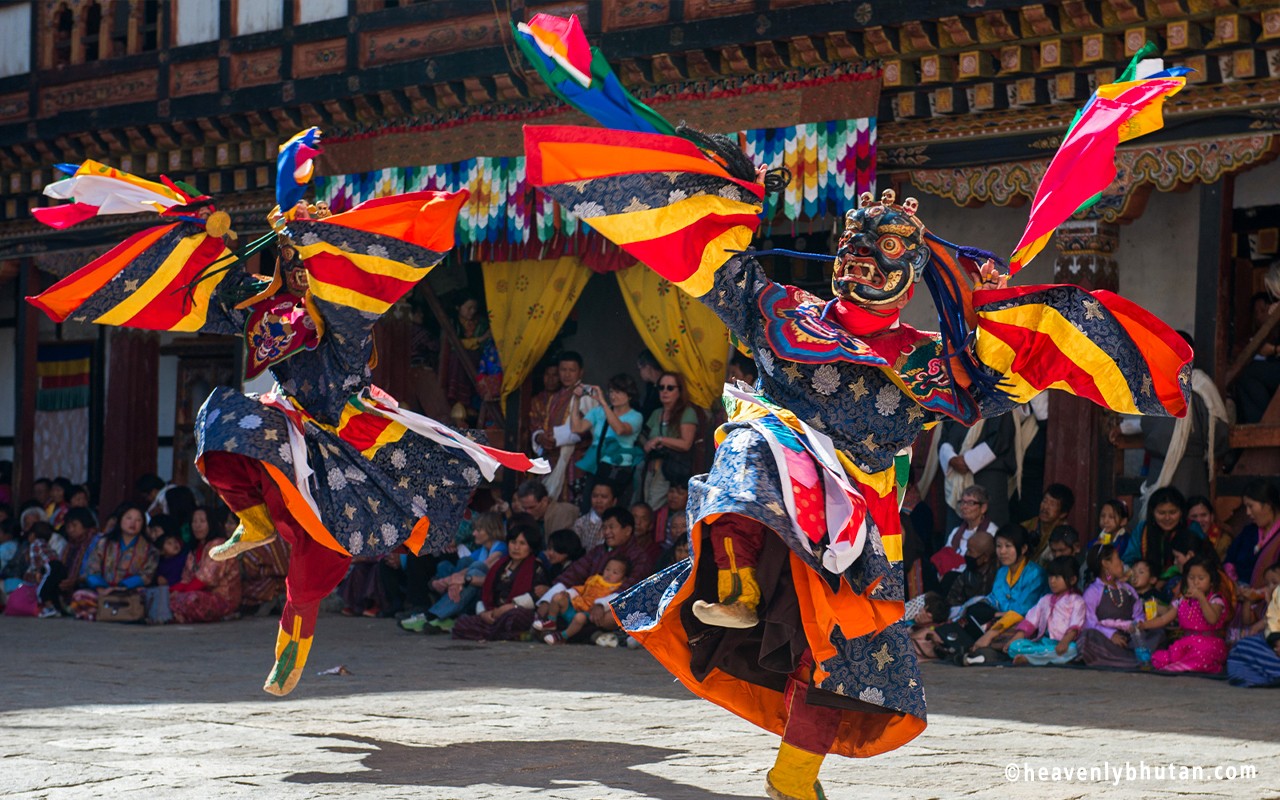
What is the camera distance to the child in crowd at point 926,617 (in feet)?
26.1

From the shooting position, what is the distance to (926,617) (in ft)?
26.6

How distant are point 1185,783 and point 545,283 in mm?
6678

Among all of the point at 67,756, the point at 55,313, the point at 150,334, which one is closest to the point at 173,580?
the point at 150,334

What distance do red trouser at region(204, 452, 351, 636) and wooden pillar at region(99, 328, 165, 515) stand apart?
297 inches

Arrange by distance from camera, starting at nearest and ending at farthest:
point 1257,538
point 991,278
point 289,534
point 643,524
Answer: point 991,278, point 289,534, point 1257,538, point 643,524

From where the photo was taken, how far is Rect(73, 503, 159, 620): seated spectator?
10.5 m

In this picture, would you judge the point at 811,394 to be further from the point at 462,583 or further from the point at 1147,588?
the point at 462,583

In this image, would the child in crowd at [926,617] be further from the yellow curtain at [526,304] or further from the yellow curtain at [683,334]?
the yellow curtain at [526,304]

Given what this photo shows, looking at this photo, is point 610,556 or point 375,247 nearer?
point 375,247

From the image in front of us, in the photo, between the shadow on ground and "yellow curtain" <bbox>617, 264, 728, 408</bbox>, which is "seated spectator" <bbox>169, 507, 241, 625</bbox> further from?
the shadow on ground

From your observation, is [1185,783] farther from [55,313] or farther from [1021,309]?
[55,313]

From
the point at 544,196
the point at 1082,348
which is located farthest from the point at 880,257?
the point at 544,196

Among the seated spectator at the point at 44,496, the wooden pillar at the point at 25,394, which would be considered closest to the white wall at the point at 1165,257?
the seated spectator at the point at 44,496

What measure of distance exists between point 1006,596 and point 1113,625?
0.56 meters
